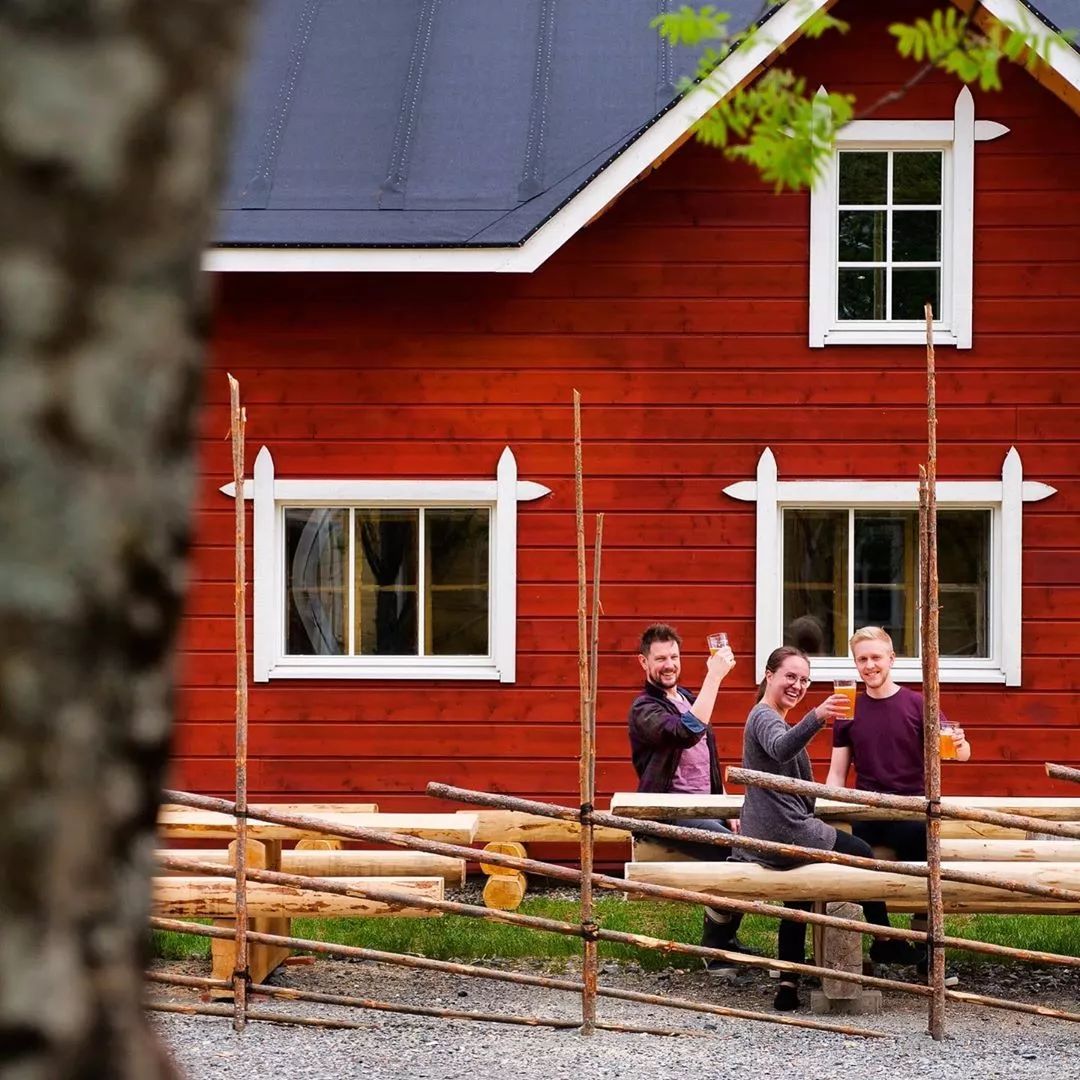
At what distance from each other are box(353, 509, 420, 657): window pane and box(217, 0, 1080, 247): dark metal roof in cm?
166

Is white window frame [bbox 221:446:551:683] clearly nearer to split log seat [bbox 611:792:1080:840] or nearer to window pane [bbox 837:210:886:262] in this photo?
window pane [bbox 837:210:886:262]

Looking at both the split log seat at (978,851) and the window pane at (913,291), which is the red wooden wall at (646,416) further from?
the split log seat at (978,851)

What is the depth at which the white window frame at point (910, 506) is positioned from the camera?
9.74 m

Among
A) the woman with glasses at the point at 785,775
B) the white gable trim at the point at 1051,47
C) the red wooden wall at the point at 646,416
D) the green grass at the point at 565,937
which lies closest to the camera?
the woman with glasses at the point at 785,775

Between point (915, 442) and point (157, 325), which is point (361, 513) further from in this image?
point (157, 325)

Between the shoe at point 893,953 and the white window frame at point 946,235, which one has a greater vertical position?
the white window frame at point 946,235

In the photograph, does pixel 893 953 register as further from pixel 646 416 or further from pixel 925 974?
pixel 646 416

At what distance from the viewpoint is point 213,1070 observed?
241 inches

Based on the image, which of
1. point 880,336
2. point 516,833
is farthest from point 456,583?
point 880,336

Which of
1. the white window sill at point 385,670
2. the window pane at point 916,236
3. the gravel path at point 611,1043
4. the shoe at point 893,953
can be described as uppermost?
the window pane at point 916,236

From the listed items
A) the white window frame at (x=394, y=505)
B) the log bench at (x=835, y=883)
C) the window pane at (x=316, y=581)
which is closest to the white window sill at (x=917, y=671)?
the white window frame at (x=394, y=505)

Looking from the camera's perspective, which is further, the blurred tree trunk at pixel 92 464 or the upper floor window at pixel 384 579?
the upper floor window at pixel 384 579

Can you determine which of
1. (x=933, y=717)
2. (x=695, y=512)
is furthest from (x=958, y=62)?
(x=695, y=512)

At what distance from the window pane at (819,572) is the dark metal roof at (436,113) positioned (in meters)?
2.37
